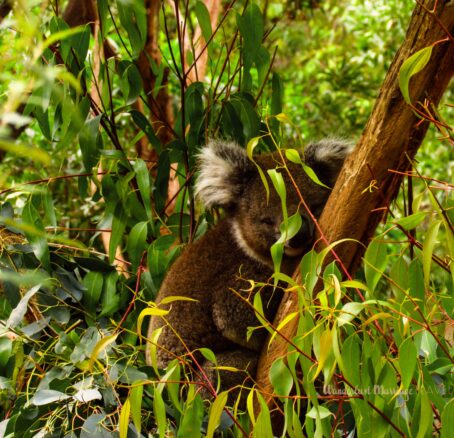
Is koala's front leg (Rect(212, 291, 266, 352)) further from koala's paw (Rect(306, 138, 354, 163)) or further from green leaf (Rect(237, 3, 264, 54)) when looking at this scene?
green leaf (Rect(237, 3, 264, 54))

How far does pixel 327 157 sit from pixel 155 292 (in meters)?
0.98

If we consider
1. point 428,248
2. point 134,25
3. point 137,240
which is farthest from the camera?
point 137,240

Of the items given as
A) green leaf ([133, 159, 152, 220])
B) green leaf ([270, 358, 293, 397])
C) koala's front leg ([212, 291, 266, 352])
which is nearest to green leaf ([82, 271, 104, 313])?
green leaf ([133, 159, 152, 220])

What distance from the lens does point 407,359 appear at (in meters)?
1.65

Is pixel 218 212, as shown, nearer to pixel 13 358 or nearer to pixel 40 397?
pixel 13 358

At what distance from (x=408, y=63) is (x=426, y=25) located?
0.23 metres

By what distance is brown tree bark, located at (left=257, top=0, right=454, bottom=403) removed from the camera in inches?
76.2

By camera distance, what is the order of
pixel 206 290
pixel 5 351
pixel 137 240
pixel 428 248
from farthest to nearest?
pixel 206 290, pixel 137 240, pixel 5 351, pixel 428 248

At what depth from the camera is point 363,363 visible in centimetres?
184

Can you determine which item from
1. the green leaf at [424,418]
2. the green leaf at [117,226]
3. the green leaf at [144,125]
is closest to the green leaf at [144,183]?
the green leaf at [117,226]

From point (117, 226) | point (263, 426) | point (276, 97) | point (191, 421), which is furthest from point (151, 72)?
point (263, 426)

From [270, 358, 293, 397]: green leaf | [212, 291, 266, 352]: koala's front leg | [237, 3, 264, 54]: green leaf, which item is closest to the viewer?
[270, 358, 293, 397]: green leaf

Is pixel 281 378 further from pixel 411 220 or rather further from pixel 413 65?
pixel 413 65

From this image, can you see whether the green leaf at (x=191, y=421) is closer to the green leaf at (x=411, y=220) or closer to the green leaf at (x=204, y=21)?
the green leaf at (x=411, y=220)
